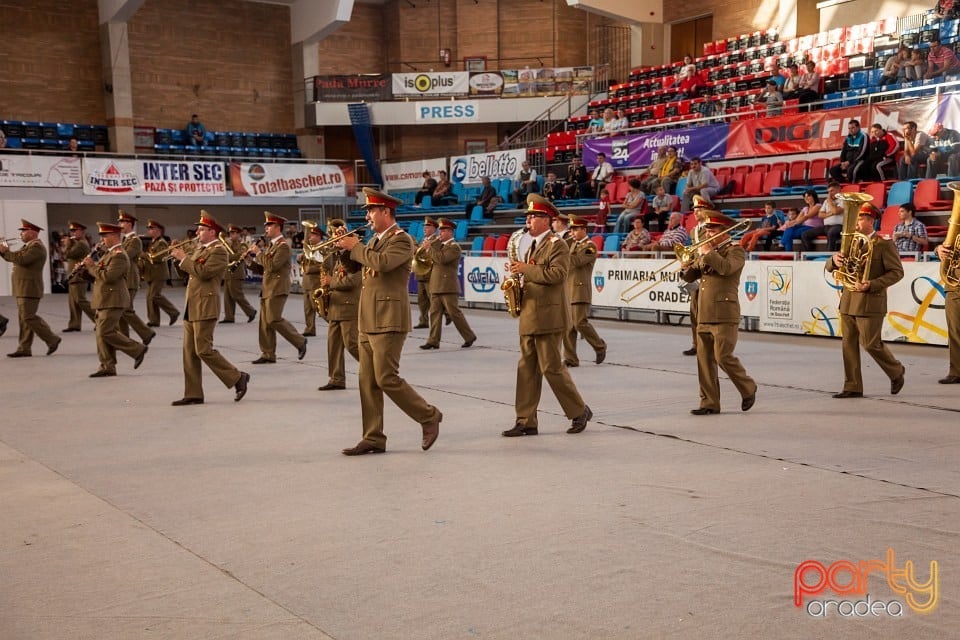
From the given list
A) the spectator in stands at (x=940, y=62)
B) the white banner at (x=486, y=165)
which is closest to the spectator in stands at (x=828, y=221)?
the spectator in stands at (x=940, y=62)

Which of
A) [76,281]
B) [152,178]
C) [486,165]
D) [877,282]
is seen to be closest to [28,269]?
[76,281]

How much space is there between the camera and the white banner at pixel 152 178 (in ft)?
93.6

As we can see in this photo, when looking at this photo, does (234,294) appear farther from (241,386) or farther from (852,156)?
(852,156)

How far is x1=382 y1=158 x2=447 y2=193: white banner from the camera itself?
1245 inches

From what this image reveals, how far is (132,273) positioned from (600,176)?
1202 centimetres

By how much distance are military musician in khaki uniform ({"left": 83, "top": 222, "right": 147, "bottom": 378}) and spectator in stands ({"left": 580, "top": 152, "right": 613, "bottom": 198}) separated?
14171mm

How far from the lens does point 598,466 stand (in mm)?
6957

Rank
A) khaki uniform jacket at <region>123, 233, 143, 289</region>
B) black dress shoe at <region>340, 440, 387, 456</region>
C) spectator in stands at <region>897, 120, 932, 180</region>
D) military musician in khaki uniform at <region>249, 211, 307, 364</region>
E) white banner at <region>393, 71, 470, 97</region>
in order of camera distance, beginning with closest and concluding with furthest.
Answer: black dress shoe at <region>340, 440, 387, 456</region> → military musician in khaki uniform at <region>249, 211, 307, 364</region> → khaki uniform jacket at <region>123, 233, 143, 289</region> → spectator in stands at <region>897, 120, 932, 180</region> → white banner at <region>393, 71, 470, 97</region>

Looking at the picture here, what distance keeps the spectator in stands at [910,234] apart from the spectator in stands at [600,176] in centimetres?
984

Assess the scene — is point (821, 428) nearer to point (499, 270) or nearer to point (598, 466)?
point (598, 466)

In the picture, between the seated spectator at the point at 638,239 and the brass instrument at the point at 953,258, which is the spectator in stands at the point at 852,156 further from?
the brass instrument at the point at 953,258

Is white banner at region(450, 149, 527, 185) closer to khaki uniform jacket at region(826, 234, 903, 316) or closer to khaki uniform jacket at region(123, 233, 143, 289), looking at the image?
khaki uniform jacket at region(123, 233, 143, 289)

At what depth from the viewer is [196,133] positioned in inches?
1303

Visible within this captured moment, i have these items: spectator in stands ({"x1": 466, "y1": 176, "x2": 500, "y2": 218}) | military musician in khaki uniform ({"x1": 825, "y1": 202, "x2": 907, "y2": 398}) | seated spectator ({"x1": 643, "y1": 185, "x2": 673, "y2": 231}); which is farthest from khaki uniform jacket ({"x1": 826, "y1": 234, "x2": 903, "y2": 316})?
spectator in stands ({"x1": 466, "y1": 176, "x2": 500, "y2": 218})
